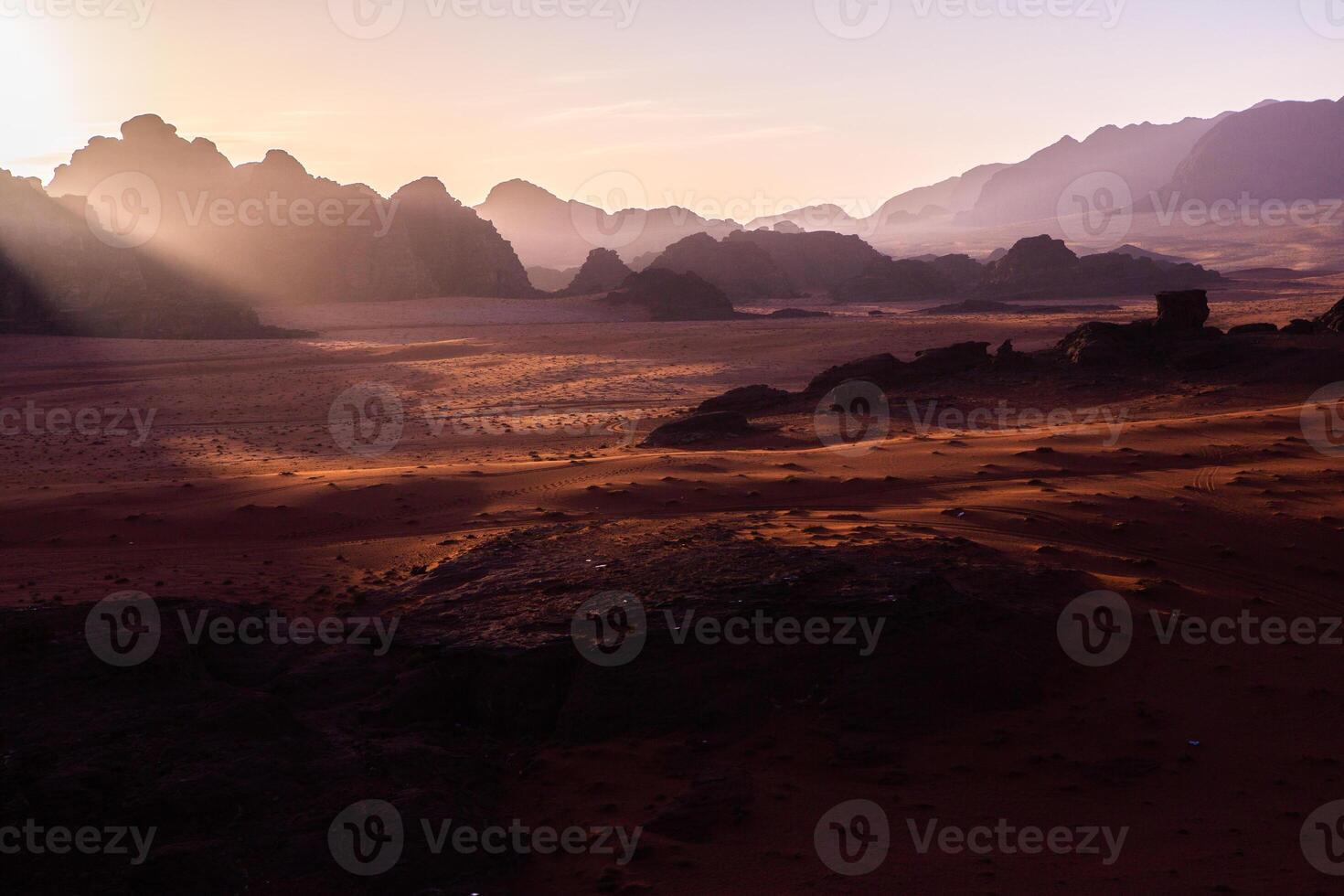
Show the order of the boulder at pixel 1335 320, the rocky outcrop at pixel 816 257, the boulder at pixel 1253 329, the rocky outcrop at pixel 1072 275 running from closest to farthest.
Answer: the boulder at pixel 1335 320 → the boulder at pixel 1253 329 → the rocky outcrop at pixel 1072 275 → the rocky outcrop at pixel 816 257

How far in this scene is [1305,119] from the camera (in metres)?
168

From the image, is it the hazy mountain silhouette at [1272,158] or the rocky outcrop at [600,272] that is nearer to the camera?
the rocky outcrop at [600,272]

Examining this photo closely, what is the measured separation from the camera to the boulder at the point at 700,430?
17906 millimetres

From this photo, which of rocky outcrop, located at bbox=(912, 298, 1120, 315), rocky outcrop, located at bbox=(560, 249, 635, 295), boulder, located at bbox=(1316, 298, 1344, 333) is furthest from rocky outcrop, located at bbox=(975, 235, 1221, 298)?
boulder, located at bbox=(1316, 298, 1344, 333)

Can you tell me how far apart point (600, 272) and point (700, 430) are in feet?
205

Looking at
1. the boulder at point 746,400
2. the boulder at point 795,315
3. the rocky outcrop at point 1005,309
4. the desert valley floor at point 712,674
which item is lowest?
the desert valley floor at point 712,674

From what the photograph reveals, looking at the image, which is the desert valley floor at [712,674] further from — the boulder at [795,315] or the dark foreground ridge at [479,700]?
the boulder at [795,315]

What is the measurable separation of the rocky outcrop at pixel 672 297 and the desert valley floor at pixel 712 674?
44.6 m

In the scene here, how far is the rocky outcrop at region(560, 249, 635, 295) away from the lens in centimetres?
7506

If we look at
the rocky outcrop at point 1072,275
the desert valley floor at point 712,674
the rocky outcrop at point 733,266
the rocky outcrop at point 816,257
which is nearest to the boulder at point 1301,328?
the desert valley floor at point 712,674

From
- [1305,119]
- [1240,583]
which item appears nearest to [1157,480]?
[1240,583]

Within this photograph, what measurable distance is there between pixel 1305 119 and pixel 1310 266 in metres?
102

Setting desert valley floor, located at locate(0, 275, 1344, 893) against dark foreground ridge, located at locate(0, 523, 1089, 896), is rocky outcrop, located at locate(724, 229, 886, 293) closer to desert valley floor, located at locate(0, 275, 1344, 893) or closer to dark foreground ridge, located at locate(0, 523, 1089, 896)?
desert valley floor, located at locate(0, 275, 1344, 893)

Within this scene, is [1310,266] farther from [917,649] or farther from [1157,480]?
[917,649]
